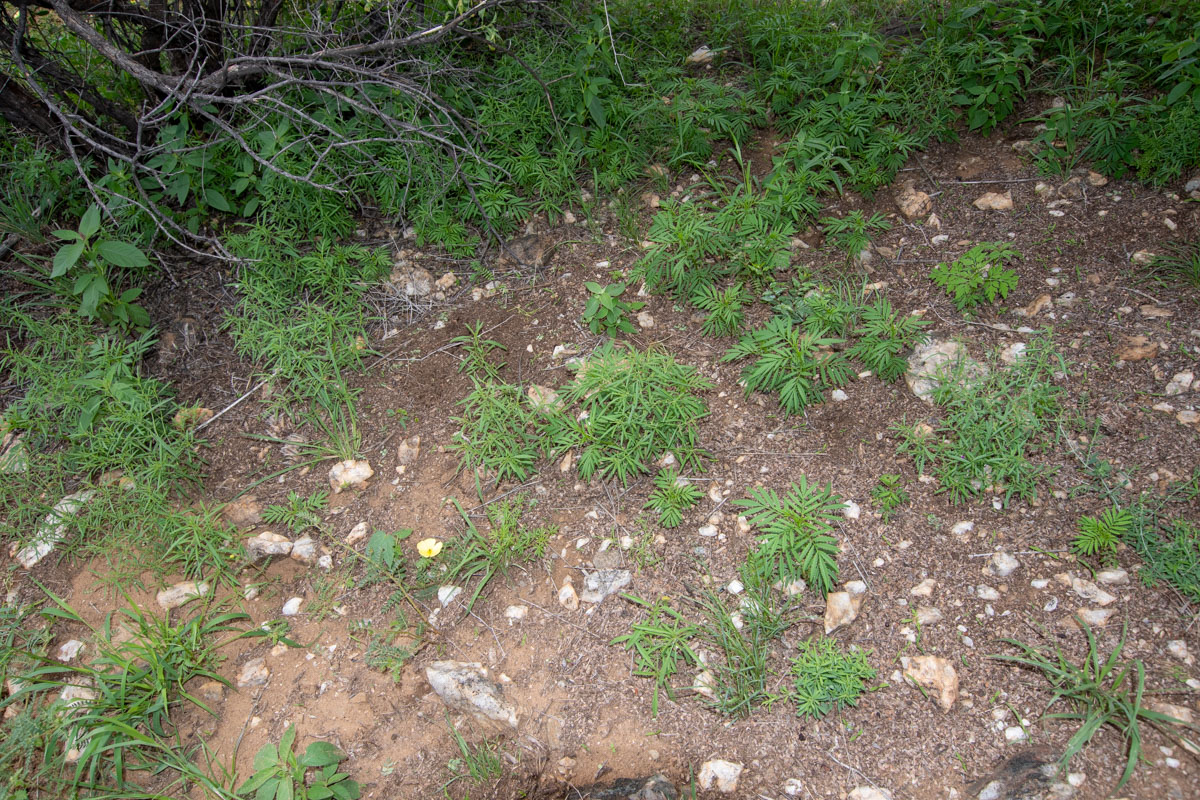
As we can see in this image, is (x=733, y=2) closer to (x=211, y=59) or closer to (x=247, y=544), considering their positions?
(x=211, y=59)

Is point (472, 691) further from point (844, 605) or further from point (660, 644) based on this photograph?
point (844, 605)

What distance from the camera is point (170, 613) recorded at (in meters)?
2.63

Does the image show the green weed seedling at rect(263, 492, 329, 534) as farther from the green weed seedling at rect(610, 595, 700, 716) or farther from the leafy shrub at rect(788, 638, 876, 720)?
the leafy shrub at rect(788, 638, 876, 720)

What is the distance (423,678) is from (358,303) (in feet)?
5.86

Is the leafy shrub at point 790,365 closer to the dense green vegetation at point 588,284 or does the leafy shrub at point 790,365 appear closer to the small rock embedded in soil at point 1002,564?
the dense green vegetation at point 588,284

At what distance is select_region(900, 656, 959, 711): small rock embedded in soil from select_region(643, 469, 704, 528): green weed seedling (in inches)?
31.8

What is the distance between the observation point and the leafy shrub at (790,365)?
272 centimetres

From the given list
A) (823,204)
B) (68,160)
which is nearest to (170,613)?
(68,160)

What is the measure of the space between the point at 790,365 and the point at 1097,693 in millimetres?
1368

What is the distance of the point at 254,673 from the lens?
8.08ft

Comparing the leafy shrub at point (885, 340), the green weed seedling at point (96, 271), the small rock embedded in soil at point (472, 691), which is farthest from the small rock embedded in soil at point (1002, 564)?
the green weed seedling at point (96, 271)

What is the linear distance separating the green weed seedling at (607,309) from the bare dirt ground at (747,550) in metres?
0.09

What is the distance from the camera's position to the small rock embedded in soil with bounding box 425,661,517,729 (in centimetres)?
223

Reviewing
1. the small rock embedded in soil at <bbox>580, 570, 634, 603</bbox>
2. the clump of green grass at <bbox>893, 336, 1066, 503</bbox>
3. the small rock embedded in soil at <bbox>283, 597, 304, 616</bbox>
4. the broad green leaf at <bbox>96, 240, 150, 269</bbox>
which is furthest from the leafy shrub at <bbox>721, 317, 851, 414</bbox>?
the broad green leaf at <bbox>96, 240, 150, 269</bbox>
